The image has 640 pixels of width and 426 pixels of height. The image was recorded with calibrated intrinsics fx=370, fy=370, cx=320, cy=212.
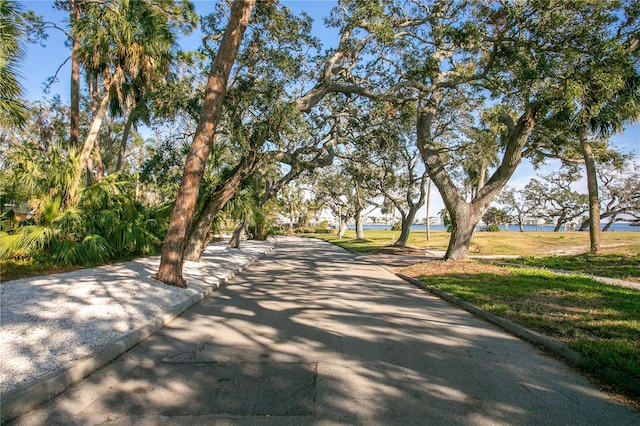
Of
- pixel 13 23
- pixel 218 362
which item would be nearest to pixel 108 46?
pixel 13 23

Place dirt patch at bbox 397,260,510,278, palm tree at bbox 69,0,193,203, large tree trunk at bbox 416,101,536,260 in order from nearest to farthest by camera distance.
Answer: dirt patch at bbox 397,260,510,278
large tree trunk at bbox 416,101,536,260
palm tree at bbox 69,0,193,203

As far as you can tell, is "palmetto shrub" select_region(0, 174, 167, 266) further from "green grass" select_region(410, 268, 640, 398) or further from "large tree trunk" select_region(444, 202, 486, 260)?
"large tree trunk" select_region(444, 202, 486, 260)

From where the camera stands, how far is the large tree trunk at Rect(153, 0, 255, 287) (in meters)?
8.52

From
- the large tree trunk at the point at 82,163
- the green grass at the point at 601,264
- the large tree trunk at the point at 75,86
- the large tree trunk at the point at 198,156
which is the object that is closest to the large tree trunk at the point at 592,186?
the green grass at the point at 601,264

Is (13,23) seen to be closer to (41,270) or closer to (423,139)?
(41,270)

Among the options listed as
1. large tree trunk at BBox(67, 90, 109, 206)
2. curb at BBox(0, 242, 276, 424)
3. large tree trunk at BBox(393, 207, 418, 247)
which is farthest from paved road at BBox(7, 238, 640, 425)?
large tree trunk at BBox(393, 207, 418, 247)

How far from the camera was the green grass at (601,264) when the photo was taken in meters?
11.9

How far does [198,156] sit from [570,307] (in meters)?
8.24

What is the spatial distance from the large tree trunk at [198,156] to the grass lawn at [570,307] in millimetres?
6355

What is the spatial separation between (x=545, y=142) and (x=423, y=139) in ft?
19.9

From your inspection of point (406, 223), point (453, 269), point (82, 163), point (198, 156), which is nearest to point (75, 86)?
point (82, 163)

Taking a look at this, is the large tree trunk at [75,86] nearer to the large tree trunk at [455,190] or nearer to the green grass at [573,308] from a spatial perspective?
the large tree trunk at [455,190]

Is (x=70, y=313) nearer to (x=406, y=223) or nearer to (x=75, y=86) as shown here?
(x=75, y=86)

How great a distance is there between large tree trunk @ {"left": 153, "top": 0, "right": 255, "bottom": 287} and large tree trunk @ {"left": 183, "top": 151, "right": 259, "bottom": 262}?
3314mm
